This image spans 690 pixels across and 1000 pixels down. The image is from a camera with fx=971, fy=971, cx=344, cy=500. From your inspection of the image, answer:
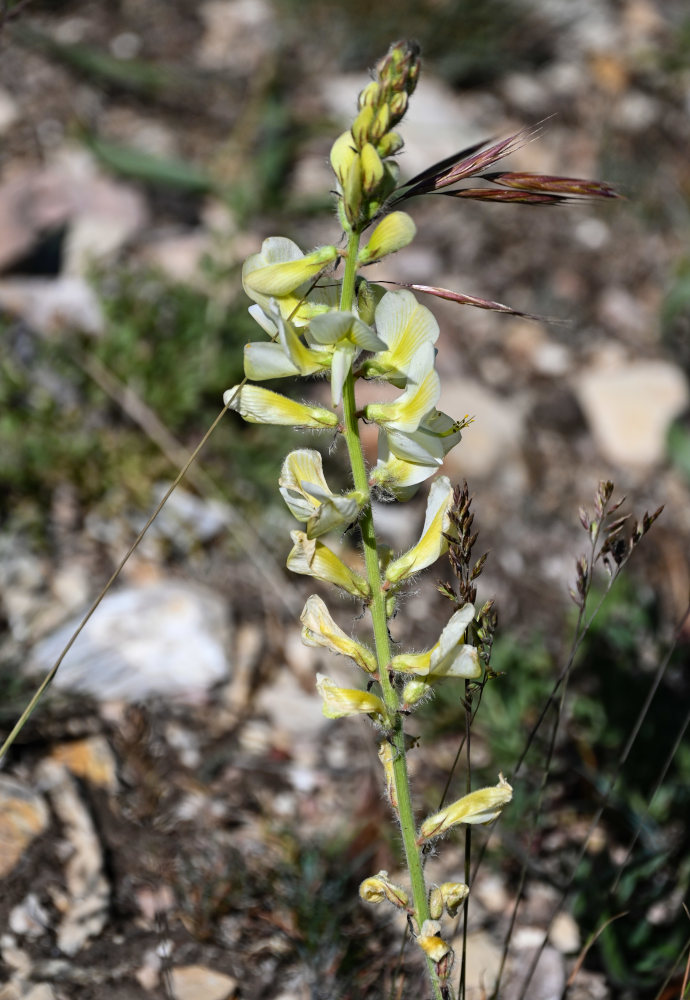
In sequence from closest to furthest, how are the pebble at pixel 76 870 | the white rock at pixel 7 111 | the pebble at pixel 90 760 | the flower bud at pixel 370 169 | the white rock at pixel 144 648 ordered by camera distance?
the flower bud at pixel 370 169, the pebble at pixel 76 870, the pebble at pixel 90 760, the white rock at pixel 144 648, the white rock at pixel 7 111

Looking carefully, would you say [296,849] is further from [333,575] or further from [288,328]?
[288,328]

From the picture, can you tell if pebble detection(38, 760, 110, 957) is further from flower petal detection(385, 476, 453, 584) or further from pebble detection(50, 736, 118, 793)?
flower petal detection(385, 476, 453, 584)

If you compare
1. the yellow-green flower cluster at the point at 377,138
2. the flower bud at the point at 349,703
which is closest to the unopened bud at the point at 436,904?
the flower bud at the point at 349,703

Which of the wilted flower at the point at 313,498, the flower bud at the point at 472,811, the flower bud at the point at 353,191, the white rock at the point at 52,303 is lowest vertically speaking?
the white rock at the point at 52,303

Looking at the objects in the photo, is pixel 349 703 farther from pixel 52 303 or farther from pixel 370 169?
pixel 52 303

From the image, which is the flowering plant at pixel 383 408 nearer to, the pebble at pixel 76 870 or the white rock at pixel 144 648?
the pebble at pixel 76 870

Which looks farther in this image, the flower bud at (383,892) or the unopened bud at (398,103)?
the flower bud at (383,892)

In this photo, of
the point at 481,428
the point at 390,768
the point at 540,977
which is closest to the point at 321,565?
the point at 390,768
